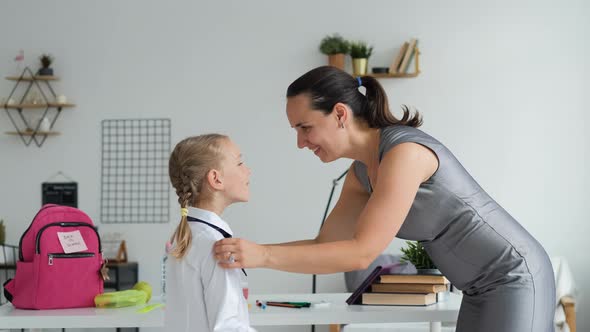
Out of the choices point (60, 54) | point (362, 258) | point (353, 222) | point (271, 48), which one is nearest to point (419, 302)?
point (353, 222)

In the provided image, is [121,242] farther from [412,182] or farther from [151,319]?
[412,182]

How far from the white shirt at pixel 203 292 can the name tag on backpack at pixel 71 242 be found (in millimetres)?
1015

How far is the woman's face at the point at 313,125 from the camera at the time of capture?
2043 millimetres

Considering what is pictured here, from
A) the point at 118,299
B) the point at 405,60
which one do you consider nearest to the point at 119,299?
the point at 118,299

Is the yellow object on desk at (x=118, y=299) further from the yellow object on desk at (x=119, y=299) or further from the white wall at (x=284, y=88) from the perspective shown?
the white wall at (x=284, y=88)

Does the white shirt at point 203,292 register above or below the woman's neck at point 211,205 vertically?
below

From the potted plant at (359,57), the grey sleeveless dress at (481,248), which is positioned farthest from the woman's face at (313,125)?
the potted plant at (359,57)

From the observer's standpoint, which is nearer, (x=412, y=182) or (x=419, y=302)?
(x=412, y=182)

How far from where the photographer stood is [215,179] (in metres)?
2.04

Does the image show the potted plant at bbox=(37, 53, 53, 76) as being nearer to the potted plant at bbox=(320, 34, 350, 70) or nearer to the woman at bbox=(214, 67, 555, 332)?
the potted plant at bbox=(320, 34, 350, 70)

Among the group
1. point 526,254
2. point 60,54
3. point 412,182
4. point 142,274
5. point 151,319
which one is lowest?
point 142,274

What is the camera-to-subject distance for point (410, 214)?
202 centimetres

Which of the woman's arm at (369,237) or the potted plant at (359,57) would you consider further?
the potted plant at (359,57)

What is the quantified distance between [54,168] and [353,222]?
140 inches
